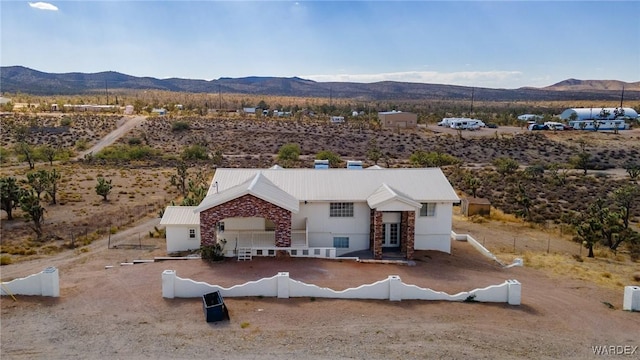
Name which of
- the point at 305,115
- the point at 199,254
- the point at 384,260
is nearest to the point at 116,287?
the point at 199,254

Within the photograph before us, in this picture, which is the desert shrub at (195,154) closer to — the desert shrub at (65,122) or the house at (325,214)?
the desert shrub at (65,122)

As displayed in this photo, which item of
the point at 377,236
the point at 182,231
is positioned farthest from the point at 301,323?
the point at 182,231

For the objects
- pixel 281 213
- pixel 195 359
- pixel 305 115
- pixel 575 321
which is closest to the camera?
pixel 195 359

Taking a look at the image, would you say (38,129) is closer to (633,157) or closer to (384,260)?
(384,260)

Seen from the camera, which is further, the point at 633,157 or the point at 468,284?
the point at 633,157

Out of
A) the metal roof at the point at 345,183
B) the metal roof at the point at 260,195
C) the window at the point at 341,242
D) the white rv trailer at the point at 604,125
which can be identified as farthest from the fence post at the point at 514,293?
the white rv trailer at the point at 604,125

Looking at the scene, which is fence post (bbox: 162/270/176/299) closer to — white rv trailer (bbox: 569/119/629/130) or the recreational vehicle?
the recreational vehicle

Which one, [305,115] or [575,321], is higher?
[305,115]
